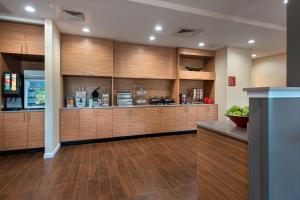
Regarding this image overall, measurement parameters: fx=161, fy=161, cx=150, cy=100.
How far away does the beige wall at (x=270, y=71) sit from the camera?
18.7 feet

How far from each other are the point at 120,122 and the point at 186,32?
2768 millimetres

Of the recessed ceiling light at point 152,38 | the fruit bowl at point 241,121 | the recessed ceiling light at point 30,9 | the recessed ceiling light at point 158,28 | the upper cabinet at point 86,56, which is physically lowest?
the fruit bowl at point 241,121

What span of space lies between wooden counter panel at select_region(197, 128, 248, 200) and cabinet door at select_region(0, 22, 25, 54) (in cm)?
372

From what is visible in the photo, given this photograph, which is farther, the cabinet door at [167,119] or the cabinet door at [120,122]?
the cabinet door at [167,119]

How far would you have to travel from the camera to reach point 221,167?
137 centimetres

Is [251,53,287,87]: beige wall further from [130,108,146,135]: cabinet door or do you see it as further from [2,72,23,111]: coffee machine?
[2,72,23,111]: coffee machine

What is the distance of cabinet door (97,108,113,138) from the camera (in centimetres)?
405

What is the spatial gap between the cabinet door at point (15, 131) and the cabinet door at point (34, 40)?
1268 mm

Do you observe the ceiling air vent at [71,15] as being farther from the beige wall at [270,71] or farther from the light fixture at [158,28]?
the beige wall at [270,71]

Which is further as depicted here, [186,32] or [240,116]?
[186,32]

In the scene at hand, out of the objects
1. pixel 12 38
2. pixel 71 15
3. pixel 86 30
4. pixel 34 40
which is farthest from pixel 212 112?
pixel 12 38

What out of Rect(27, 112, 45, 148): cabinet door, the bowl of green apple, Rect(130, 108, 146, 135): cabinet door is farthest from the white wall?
the bowl of green apple

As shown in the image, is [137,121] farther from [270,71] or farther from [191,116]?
[270,71]

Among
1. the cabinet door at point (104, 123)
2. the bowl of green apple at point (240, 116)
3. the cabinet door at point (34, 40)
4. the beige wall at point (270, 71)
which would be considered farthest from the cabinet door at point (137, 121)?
the beige wall at point (270, 71)
